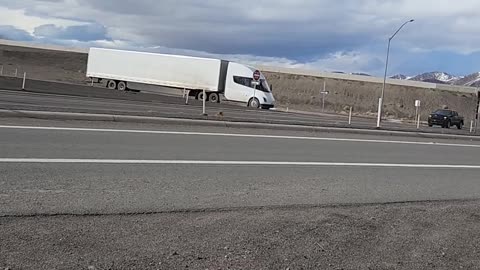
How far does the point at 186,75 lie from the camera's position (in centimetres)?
4834

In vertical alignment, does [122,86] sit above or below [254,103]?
above

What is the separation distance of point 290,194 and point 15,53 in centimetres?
9982

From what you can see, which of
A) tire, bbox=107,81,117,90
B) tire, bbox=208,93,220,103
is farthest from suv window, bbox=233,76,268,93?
tire, bbox=107,81,117,90

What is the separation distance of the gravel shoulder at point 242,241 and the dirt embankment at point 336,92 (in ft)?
253

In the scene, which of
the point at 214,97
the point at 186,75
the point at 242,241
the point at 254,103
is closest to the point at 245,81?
the point at 254,103

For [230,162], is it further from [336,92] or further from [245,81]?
[336,92]

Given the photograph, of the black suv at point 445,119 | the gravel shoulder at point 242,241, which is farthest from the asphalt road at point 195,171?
the black suv at point 445,119

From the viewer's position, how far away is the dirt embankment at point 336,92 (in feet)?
289

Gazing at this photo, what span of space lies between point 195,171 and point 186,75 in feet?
129

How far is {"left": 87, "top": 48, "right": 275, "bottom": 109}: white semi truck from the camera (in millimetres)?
47031

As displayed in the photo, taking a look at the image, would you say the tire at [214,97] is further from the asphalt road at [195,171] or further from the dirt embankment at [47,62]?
the dirt embankment at [47,62]

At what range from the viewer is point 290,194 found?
8328 mm

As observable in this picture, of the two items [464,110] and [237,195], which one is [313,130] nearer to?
[237,195]

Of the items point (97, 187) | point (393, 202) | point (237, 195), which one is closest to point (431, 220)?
point (393, 202)
